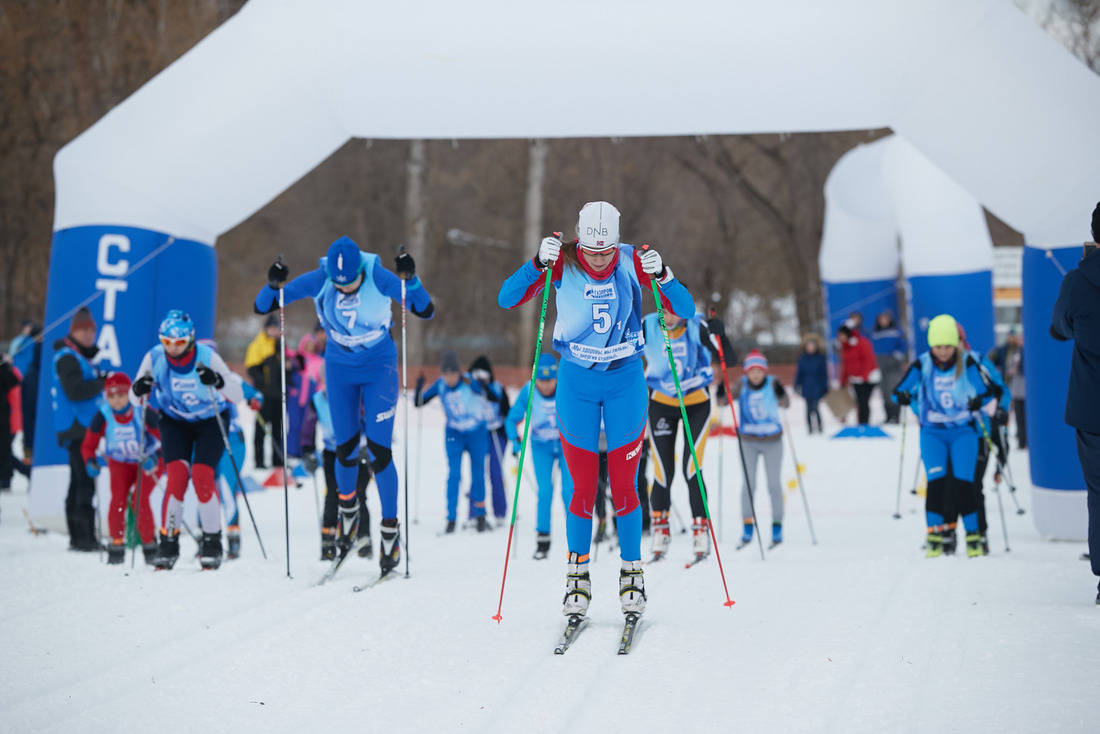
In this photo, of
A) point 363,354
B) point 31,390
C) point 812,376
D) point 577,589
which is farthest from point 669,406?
point 812,376

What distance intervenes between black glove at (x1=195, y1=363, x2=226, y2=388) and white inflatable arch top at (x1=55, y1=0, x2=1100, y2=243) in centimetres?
228

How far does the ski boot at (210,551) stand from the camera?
18.5 ft

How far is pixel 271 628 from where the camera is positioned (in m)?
4.15

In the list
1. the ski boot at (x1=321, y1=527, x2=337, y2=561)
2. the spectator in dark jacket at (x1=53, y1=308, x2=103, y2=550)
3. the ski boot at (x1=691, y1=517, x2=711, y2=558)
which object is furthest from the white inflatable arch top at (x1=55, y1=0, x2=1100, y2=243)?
the ski boot at (x1=691, y1=517, x2=711, y2=558)

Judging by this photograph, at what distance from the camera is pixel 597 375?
160 inches

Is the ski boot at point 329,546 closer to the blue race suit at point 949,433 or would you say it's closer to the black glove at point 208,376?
the black glove at point 208,376

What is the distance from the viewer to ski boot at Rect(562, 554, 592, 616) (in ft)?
13.1

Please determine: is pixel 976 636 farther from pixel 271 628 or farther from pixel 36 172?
pixel 36 172

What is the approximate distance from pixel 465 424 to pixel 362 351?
10.5 ft

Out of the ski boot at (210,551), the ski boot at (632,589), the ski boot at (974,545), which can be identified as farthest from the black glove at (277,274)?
the ski boot at (974,545)

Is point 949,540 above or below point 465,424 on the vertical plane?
below

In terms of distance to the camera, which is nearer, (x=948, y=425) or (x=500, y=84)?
(x=948, y=425)

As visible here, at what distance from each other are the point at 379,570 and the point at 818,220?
22.2 metres

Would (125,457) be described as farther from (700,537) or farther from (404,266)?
(700,537)
